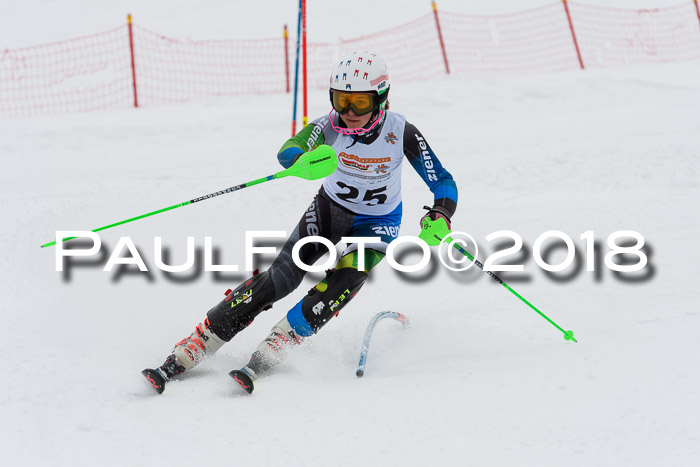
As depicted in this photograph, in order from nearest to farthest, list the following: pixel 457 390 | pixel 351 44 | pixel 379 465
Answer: pixel 379 465 → pixel 457 390 → pixel 351 44

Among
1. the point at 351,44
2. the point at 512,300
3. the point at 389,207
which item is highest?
the point at 351,44

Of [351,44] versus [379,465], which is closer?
[379,465]

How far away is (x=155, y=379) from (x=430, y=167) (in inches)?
79.6

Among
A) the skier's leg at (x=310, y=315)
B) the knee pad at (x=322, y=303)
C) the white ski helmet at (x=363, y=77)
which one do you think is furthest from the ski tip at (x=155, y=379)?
the white ski helmet at (x=363, y=77)

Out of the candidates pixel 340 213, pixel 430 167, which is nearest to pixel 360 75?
pixel 430 167

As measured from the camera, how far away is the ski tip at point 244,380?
373cm

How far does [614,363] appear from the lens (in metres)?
3.73

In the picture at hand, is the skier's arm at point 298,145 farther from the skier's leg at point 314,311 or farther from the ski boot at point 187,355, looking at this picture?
the ski boot at point 187,355

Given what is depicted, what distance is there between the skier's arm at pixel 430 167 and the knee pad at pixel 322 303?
724 mm

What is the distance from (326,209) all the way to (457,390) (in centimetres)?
147

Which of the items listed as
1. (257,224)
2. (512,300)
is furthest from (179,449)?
(257,224)

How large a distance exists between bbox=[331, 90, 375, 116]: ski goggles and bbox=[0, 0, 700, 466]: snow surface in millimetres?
1519

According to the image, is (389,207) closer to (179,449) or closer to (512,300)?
(512,300)

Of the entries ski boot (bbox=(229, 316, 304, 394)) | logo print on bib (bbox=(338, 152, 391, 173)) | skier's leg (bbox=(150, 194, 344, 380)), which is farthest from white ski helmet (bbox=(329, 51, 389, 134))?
ski boot (bbox=(229, 316, 304, 394))
